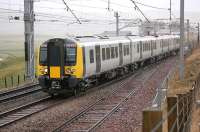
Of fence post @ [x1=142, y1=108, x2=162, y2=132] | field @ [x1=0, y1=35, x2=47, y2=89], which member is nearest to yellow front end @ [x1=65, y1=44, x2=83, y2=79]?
field @ [x1=0, y1=35, x2=47, y2=89]

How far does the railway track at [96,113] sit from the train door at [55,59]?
7.95 ft

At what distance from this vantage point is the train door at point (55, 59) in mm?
21967

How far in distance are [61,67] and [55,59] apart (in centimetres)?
48

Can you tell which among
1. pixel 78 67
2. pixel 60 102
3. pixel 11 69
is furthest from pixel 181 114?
pixel 11 69

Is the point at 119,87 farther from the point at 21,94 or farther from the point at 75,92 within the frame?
the point at 21,94

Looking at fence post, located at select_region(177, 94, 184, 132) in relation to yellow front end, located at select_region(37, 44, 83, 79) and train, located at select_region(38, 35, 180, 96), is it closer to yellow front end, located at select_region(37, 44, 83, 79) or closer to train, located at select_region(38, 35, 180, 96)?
train, located at select_region(38, 35, 180, 96)

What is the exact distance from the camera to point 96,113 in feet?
58.6

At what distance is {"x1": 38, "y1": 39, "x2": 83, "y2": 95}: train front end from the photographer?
21.8 m

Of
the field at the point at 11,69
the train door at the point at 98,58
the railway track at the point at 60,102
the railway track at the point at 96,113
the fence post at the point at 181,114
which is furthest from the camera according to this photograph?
the field at the point at 11,69

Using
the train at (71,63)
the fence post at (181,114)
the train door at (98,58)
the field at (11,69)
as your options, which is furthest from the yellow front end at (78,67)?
the fence post at (181,114)

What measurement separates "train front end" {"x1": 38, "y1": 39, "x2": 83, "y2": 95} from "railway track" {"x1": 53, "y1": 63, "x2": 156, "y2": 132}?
1.77 meters

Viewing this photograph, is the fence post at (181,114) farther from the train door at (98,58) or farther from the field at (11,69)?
the field at (11,69)

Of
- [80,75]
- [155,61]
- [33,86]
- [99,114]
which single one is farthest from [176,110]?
[155,61]

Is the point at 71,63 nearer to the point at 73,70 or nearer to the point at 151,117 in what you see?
the point at 73,70
